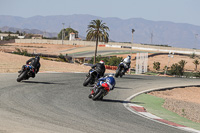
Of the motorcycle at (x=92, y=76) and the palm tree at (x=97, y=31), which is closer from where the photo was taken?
the motorcycle at (x=92, y=76)

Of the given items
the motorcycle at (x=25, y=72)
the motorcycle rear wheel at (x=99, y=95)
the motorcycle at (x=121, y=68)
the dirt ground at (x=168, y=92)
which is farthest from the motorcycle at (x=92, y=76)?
the motorcycle at (x=121, y=68)

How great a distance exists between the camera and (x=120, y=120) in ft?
35.5

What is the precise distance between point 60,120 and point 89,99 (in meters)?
5.52

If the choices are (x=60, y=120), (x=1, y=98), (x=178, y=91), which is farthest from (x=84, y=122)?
(x=178, y=91)

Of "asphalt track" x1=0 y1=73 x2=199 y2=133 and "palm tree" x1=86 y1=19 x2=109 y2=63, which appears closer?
"asphalt track" x1=0 y1=73 x2=199 y2=133

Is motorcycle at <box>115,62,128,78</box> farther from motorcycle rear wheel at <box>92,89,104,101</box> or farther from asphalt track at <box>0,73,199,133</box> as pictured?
motorcycle rear wheel at <box>92,89,104,101</box>

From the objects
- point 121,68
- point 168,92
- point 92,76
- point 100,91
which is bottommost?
point 168,92

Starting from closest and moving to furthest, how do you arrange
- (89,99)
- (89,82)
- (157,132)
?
(157,132), (89,99), (89,82)

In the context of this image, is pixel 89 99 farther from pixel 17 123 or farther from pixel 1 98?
pixel 17 123

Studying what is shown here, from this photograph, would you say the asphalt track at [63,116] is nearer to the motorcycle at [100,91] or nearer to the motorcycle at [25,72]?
the motorcycle at [100,91]

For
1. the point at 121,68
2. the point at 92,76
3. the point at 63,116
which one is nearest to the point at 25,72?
the point at 92,76

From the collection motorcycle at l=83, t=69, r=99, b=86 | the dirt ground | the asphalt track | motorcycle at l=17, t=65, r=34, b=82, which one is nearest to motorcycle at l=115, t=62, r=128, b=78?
the dirt ground

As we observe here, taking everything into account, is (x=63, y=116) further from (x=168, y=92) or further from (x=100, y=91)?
(x=168, y=92)

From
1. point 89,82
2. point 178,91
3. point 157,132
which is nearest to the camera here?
point 157,132
